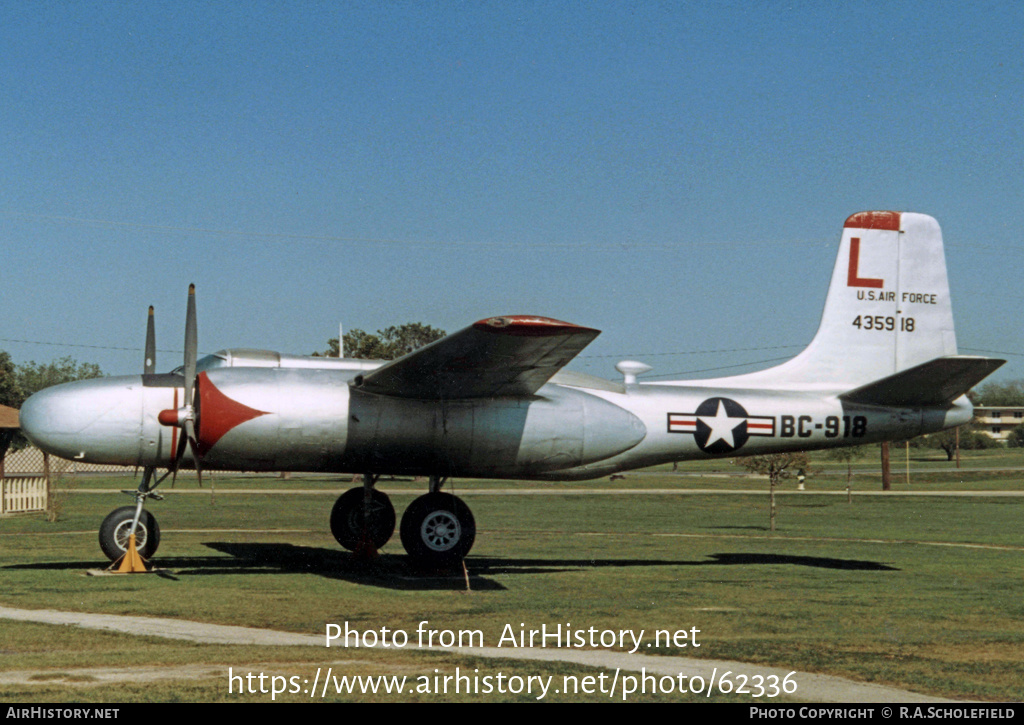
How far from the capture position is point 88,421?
628 inches

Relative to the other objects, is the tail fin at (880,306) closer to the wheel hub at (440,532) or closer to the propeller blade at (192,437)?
the wheel hub at (440,532)

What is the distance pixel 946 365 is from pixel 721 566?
514 cm

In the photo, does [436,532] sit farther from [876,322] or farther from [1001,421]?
[1001,421]

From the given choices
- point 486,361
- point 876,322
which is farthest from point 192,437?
point 876,322

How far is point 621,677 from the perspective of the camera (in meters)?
9.17

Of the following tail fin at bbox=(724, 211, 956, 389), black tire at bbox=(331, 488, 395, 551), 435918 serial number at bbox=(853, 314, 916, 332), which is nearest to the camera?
black tire at bbox=(331, 488, 395, 551)

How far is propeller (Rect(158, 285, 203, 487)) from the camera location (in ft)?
51.4

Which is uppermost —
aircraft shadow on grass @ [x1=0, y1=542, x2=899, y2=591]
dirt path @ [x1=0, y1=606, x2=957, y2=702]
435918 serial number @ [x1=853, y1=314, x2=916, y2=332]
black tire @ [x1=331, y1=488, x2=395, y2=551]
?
435918 serial number @ [x1=853, y1=314, x2=916, y2=332]

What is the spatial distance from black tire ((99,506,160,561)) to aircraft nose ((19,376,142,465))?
1.07 meters

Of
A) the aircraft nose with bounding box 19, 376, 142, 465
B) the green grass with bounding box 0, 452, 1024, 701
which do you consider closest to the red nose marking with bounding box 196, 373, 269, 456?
the aircraft nose with bounding box 19, 376, 142, 465

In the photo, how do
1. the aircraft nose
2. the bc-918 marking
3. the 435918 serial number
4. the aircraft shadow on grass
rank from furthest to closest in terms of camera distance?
1. the 435918 serial number
2. the bc-918 marking
3. the aircraft shadow on grass
4. the aircraft nose

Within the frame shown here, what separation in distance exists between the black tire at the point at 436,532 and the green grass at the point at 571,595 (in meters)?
0.51

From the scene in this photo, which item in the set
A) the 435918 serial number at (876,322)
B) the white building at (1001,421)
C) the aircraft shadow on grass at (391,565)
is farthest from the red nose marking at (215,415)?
the white building at (1001,421)

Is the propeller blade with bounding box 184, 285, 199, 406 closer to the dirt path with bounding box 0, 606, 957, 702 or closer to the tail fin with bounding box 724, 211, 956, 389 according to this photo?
the dirt path with bounding box 0, 606, 957, 702
